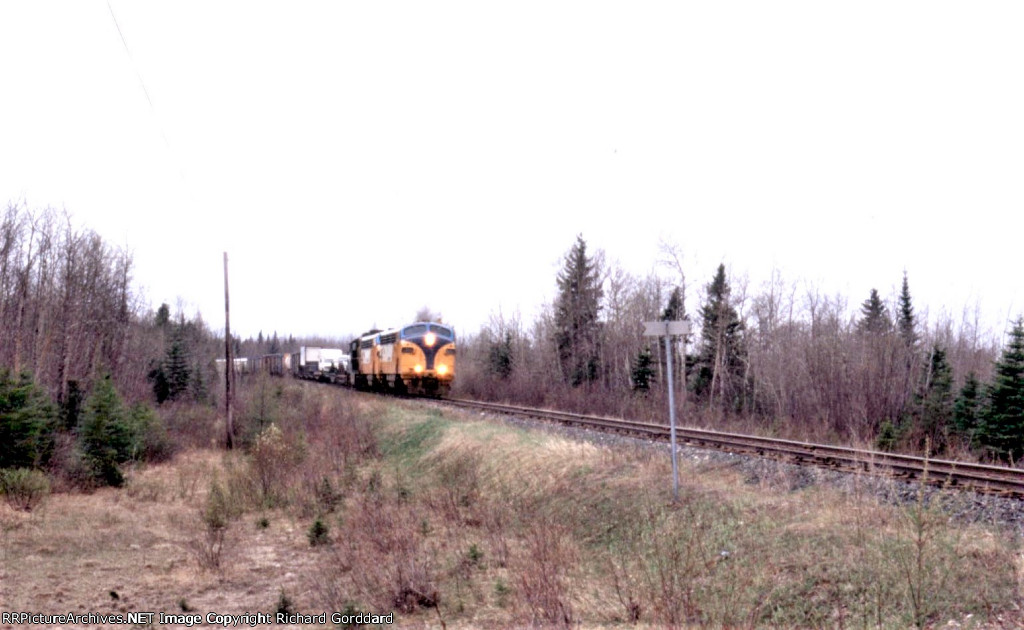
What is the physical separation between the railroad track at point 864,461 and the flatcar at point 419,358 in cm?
1875

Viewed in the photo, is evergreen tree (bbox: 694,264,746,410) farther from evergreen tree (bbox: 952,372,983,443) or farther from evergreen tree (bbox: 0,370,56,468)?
evergreen tree (bbox: 0,370,56,468)

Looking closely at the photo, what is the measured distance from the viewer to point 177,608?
9.09m

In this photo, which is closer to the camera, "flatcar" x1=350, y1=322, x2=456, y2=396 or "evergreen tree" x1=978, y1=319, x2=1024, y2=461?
"evergreen tree" x1=978, y1=319, x2=1024, y2=461

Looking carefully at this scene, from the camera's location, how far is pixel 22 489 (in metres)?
15.8

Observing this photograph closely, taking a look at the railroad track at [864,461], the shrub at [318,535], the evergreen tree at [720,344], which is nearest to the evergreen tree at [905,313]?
the evergreen tree at [720,344]

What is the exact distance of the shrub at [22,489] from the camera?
1570 cm

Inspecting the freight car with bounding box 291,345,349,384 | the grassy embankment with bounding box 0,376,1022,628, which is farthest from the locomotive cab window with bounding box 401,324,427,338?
the freight car with bounding box 291,345,349,384

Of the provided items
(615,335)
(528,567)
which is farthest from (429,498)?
(615,335)

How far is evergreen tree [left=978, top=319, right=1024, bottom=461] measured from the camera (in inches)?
914

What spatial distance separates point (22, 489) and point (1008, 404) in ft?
93.4

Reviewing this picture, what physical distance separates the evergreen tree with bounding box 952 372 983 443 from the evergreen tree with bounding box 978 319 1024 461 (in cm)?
140

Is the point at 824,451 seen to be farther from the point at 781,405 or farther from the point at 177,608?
the point at 781,405

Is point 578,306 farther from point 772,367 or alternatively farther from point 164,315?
point 164,315

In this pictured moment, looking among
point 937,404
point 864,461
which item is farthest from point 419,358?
point 864,461
